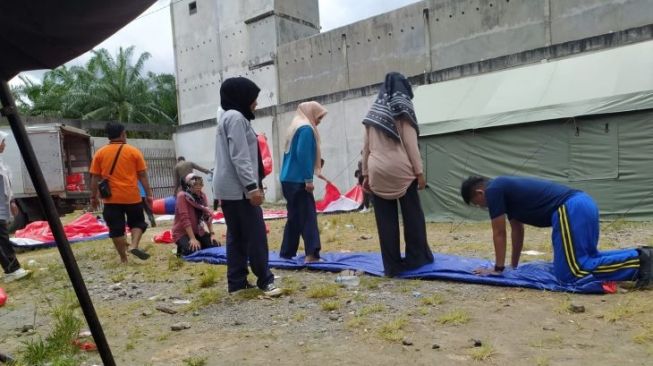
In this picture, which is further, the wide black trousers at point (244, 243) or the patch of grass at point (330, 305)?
the wide black trousers at point (244, 243)

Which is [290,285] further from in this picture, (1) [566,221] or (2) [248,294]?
(1) [566,221]

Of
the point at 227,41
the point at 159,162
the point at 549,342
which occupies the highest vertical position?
the point at 227,41

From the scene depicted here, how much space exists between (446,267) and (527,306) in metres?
1.05

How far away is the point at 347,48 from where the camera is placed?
1670 cm

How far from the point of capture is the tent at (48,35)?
157 cm

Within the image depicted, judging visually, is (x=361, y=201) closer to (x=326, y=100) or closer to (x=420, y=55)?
(x=326, y=100)

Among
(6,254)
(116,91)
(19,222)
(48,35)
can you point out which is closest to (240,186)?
(48,35)

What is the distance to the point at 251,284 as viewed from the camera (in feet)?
13.9

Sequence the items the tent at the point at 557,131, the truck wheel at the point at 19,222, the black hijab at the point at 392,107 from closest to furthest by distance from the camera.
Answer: the black hijab at the point at 392,107 < the tent at the point at 557,131 < the truck wheel at the point at 19,222

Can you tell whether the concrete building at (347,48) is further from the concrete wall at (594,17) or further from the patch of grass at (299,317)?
the patch of grass at (299,317)

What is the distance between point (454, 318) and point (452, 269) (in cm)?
119

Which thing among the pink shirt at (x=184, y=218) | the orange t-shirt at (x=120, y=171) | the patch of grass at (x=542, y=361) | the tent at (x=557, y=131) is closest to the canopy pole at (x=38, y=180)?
the patch of grass at (x=542, y=361)

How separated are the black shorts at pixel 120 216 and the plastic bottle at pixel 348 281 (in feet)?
8.54

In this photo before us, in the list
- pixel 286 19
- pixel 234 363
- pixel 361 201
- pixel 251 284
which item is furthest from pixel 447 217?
pixel 286 19
